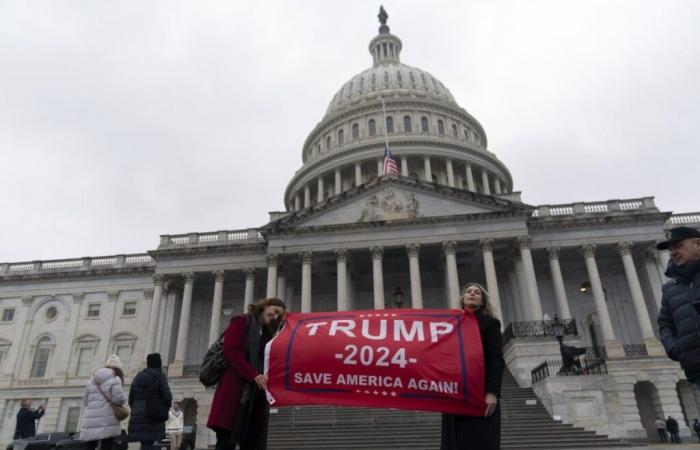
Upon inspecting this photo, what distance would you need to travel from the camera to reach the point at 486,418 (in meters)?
6.01

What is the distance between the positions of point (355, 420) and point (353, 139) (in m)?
44.8

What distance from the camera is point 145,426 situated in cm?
906

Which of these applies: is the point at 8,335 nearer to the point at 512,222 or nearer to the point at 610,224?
the point at 512,222

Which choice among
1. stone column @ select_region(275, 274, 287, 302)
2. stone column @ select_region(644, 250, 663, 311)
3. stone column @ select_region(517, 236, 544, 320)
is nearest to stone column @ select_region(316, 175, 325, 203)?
stone column @ select_region(275, 274, 287, 302)

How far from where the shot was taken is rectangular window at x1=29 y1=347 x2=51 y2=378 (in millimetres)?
44500

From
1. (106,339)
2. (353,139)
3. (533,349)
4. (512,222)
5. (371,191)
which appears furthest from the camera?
(353,139)

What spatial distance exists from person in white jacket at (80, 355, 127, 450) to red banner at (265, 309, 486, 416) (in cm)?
347

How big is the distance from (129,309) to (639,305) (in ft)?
137

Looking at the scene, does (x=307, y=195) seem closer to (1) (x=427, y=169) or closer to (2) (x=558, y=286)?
(1) (x=427, y=169)

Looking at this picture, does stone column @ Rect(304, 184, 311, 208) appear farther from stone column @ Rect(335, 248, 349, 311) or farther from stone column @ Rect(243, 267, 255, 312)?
stone column @ Rect(335, 248, 349, 311)

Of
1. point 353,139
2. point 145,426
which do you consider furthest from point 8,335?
point 145,426

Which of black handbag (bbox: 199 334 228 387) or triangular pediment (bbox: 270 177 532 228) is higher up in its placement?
triangular pediment (bbox: 270 177 532 228)

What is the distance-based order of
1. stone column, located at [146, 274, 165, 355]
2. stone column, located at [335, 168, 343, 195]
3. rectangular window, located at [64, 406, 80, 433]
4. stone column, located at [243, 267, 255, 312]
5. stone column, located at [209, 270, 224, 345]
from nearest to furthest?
stone column, located at [209, 270, 224, 345] → stone column, located at [146, 274, 165, 355] → stone column, located at [243, 267, 255, 312] → rectangular window, located at [64, 406, 80, 433] → stone column, located at [335, 168, 343, 195]

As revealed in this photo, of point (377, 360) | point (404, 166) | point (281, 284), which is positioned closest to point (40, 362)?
point (281, 284)
